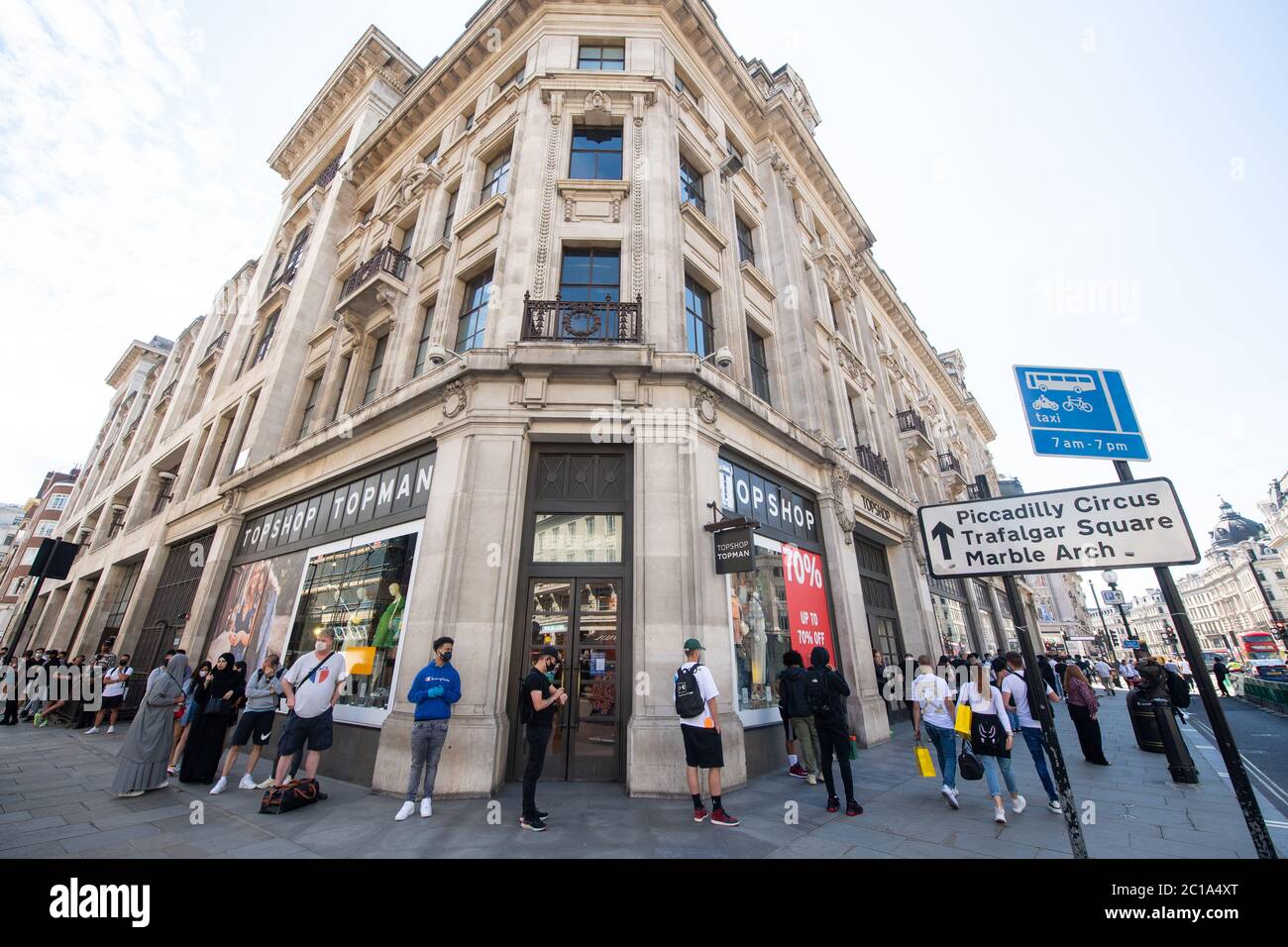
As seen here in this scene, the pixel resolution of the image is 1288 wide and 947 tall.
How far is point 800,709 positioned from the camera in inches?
295

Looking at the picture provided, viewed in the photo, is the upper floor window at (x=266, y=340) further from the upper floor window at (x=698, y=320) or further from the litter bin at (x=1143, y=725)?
the litter bin at (x=1143, y=725)

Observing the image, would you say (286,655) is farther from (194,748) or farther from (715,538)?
(715,538)

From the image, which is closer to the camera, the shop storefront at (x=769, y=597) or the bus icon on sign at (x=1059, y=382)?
the bus icon on sign at (x=1059, y=382)

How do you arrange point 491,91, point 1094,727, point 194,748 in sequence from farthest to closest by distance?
1. point 491,91
2. point 1094,727
3. point 194,748

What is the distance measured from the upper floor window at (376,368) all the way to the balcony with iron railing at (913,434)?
19701 mm

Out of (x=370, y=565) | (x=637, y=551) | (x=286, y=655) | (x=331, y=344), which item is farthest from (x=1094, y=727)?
(x=331, y=344)

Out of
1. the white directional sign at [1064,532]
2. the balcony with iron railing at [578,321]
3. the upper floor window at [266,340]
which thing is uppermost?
the upper floor window at [266,340]

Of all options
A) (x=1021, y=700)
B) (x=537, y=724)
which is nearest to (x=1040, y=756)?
(x=1021, y=700)

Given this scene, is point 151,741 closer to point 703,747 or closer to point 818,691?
point 703,747

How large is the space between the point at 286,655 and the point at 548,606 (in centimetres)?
698

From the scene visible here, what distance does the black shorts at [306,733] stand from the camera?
654 centimetres

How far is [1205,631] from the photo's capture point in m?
108

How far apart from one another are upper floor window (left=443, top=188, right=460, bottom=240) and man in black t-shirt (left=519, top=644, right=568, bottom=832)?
12575mm

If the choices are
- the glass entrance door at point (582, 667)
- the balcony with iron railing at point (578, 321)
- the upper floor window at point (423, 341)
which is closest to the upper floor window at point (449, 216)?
the upper floor window at point (423, 341)
